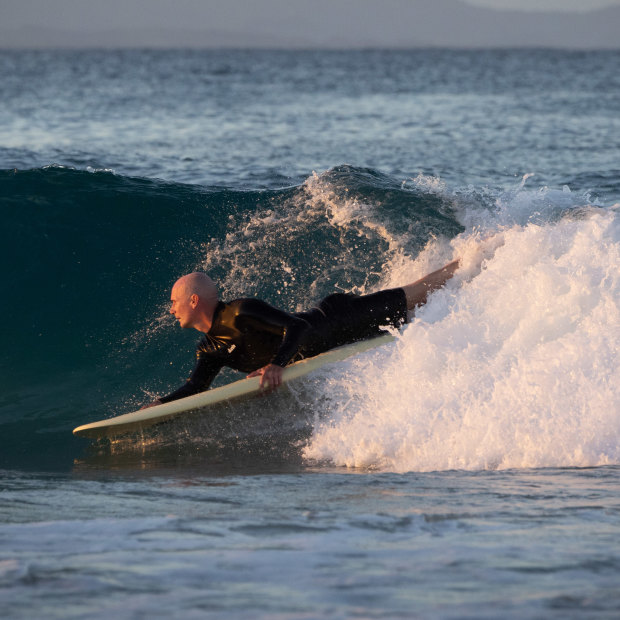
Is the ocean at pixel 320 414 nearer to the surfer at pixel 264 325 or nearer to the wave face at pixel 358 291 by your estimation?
the wave face at pixel 358 291

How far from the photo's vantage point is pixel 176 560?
357cm

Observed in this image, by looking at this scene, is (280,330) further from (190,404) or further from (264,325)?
(190,404)

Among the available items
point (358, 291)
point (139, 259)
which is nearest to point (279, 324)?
point (358, 291)

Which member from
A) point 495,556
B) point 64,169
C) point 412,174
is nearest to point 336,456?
point 495,556

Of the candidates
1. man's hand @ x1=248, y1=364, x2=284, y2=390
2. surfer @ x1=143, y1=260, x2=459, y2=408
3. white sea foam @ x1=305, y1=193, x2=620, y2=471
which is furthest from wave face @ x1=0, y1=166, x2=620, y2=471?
man's hand @ x1=248, y1=364, x2=284, y2=390

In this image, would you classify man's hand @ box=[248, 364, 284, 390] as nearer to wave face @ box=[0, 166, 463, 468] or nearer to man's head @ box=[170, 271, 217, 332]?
man's head @ box=[170, 271, 217, 332]

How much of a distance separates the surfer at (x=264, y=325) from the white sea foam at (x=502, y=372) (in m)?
0.25

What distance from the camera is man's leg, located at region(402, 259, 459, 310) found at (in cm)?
709

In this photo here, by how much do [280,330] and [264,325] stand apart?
123 millimetres

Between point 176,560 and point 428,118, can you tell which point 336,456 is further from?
point 428,118

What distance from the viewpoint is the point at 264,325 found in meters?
6.30

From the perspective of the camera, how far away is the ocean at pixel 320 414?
3.37m

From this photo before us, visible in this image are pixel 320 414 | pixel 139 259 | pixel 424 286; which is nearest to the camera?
pixel 320 414

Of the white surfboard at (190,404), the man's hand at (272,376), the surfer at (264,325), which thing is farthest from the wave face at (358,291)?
the man's hand at (272,376)
